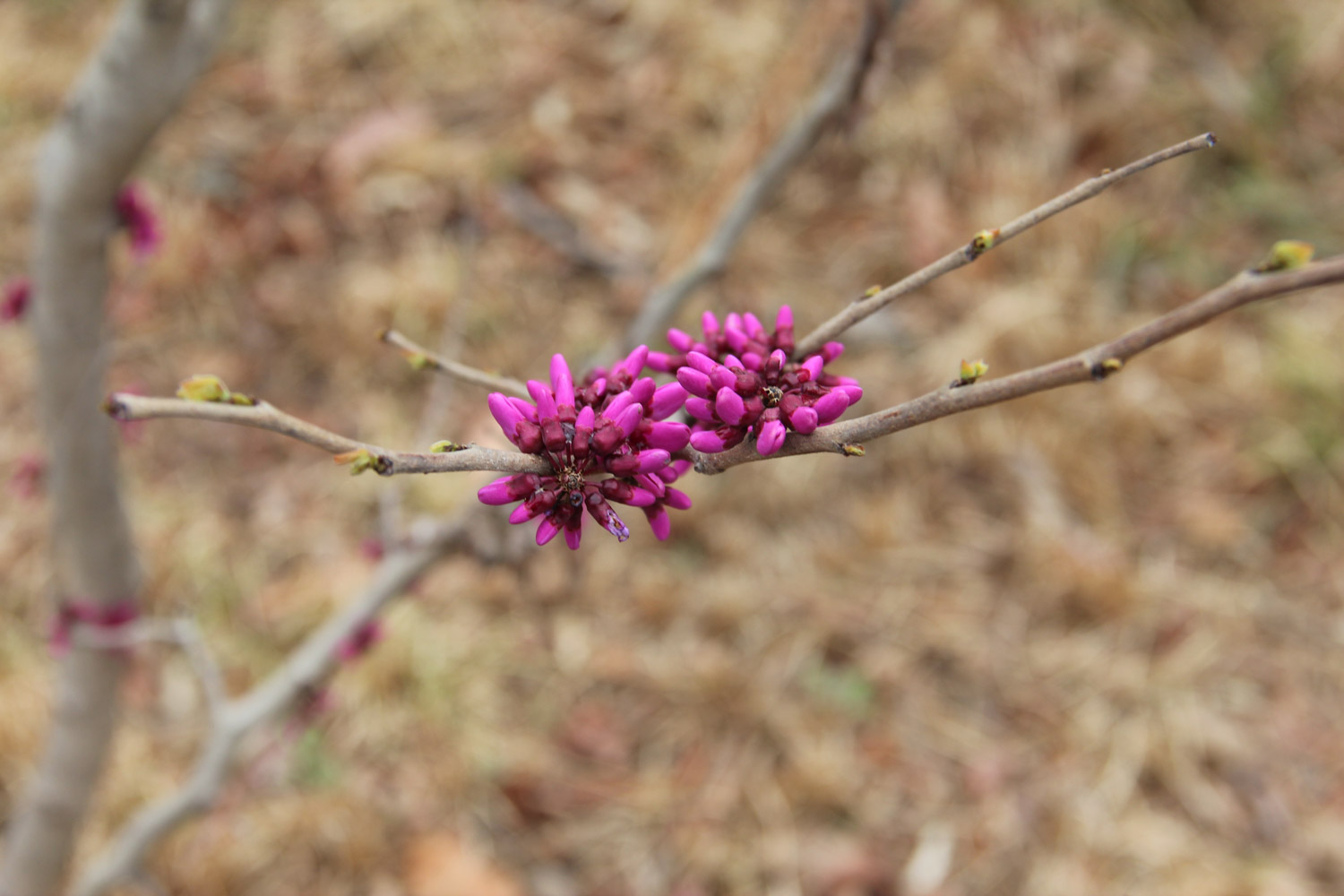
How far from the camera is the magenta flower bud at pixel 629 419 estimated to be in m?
0.82

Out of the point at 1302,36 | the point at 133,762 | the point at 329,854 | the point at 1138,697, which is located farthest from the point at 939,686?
the point at 1302,36

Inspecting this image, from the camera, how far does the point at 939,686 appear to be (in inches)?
155

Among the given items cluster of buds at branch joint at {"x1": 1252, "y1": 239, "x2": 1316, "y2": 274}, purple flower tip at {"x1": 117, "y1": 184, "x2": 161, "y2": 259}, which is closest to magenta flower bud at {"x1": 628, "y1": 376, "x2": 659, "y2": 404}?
cluster of buds at branch joint at {"x1": 1252, "y1": 239, "x2": 1316, "y2": 274}

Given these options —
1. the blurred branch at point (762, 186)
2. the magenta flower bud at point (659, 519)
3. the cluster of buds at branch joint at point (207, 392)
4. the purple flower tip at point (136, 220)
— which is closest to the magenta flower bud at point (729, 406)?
the magenta flower bud at point (659, 519)

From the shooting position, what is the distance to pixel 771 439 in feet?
2.57

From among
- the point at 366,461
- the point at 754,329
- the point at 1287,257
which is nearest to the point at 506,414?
the point at 366,461

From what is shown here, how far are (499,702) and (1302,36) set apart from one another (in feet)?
18.9

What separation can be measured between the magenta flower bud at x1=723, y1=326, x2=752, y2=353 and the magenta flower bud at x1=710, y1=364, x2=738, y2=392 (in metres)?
0.16

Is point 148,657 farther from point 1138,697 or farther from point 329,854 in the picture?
point 1138,697

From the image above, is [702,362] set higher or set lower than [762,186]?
lower

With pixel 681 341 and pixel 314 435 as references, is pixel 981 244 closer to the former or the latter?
pixel 681 341

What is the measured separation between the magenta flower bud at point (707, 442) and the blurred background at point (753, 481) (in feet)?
6.77

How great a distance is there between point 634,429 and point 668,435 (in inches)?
1.5

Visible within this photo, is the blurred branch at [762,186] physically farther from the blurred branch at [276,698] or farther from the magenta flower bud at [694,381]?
the magenta flower bud at [694,381]
